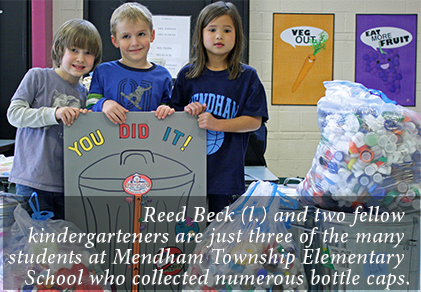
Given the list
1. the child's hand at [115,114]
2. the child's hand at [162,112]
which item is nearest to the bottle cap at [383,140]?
the child's hand at [162,112]

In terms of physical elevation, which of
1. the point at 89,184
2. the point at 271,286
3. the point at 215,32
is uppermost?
the point at 215,32

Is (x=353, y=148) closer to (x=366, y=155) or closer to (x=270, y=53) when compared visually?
(x=366, y=155)

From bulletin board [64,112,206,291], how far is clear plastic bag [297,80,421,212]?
0.38 meters

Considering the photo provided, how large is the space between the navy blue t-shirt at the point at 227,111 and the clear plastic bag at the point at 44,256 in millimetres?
439

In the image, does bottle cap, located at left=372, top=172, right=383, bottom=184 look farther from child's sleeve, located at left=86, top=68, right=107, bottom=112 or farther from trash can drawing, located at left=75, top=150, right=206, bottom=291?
child's sleeve, located at left=86, top=68, right=107, bottom=112

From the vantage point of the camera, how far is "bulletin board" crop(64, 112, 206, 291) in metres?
1.00

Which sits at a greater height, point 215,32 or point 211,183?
point 215,32

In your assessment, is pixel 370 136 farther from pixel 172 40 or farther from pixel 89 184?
pixel 172 40

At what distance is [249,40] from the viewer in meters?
2.59

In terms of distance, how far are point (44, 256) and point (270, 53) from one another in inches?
85.7

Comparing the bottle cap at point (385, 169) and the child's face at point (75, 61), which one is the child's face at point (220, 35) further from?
the bottle cap at point (385, 169)

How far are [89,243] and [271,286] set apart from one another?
0.52 metres

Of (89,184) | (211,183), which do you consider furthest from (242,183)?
(89,184)

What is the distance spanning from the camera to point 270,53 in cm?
261
